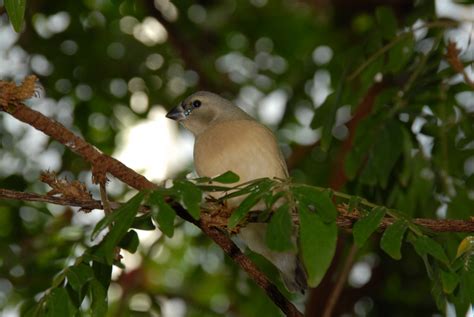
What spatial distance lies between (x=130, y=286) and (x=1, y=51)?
2006 millimetres

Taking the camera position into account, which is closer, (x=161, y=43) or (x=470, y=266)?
(x=470, y=266)

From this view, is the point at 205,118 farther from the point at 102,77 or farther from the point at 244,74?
the point at 244,74

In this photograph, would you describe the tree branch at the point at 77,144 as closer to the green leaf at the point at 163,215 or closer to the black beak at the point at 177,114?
the green leaf at the point at 163,215

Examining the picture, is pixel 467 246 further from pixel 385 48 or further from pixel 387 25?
pixel 387 25

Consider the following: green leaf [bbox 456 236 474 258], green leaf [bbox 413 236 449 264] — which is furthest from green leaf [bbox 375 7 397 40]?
green leaf [bbox 413 236 449 264]

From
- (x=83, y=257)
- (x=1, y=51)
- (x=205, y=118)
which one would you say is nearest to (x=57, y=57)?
(x=1, y=51)

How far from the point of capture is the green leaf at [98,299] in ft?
11.5

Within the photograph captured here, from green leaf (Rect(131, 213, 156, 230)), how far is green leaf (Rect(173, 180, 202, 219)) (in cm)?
34

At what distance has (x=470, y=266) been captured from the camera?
131 inches

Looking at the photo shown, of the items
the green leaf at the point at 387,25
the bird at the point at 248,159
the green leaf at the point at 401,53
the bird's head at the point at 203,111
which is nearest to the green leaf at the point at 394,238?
the bird at the point at 248,159

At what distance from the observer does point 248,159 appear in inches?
194

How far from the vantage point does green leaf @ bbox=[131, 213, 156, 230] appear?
341 centimetres

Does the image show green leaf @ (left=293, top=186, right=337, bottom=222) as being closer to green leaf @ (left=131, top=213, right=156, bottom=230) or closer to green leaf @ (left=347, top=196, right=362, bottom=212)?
green leaf @ (left=347, top=196, right=362, bottom=212)

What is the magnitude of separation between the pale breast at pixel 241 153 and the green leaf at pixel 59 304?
1640mm
